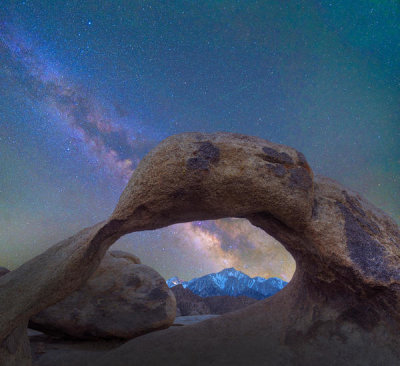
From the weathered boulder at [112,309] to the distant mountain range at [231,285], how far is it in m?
25.8

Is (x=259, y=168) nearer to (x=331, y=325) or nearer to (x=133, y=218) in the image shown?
(x=133, y=218)

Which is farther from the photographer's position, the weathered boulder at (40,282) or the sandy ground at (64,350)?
the sandy ground at (64,350)

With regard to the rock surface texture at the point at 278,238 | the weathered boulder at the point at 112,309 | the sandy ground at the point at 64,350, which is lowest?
the sandy ground at the point at 64,350

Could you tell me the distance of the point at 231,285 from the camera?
34719mm

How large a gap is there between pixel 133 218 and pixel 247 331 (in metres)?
3.21

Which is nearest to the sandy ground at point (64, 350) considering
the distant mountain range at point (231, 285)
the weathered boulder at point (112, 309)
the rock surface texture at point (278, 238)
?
the weathered boulder at point (112, 309)

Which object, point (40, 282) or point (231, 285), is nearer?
point (40, 282)

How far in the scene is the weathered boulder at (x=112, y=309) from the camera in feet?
18.6

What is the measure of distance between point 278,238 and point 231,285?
32981 mm

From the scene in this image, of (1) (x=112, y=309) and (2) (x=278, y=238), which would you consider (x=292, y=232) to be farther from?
(1) (x=112, y=309)

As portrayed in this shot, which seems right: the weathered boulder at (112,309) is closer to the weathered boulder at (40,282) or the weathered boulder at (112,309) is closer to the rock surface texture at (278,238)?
the rock surface texture at (278,238)

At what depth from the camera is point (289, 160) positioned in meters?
3.52

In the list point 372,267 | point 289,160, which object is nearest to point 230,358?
point 372,267

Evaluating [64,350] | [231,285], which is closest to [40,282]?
[64,350]
